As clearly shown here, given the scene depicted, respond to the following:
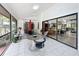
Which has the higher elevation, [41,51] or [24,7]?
[24,7]

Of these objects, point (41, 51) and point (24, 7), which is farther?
point (24, 7)

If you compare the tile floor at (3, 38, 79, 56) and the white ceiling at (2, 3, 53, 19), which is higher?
the white ceiling at (2, 3, 53, 19)

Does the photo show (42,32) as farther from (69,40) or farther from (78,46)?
(78,46)

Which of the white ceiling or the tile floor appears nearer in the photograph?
the tile floor

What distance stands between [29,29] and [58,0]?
4.61 metres

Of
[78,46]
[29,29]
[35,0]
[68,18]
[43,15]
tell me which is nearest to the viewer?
[35,0]

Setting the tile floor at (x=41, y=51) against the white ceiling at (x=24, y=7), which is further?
the white ceiling at (x=24, y=7)

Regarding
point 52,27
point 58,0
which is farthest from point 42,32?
point 58,0

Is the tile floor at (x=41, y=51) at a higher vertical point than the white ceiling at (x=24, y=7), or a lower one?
lower

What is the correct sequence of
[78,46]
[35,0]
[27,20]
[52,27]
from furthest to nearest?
[52,27]
[27,20]
[78,46]
[35,0]

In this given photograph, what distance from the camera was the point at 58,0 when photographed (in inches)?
62.5

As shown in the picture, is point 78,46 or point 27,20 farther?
point 27,20

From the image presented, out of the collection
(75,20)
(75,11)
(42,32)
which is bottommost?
(42,32)

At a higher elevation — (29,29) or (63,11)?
(63,11)
